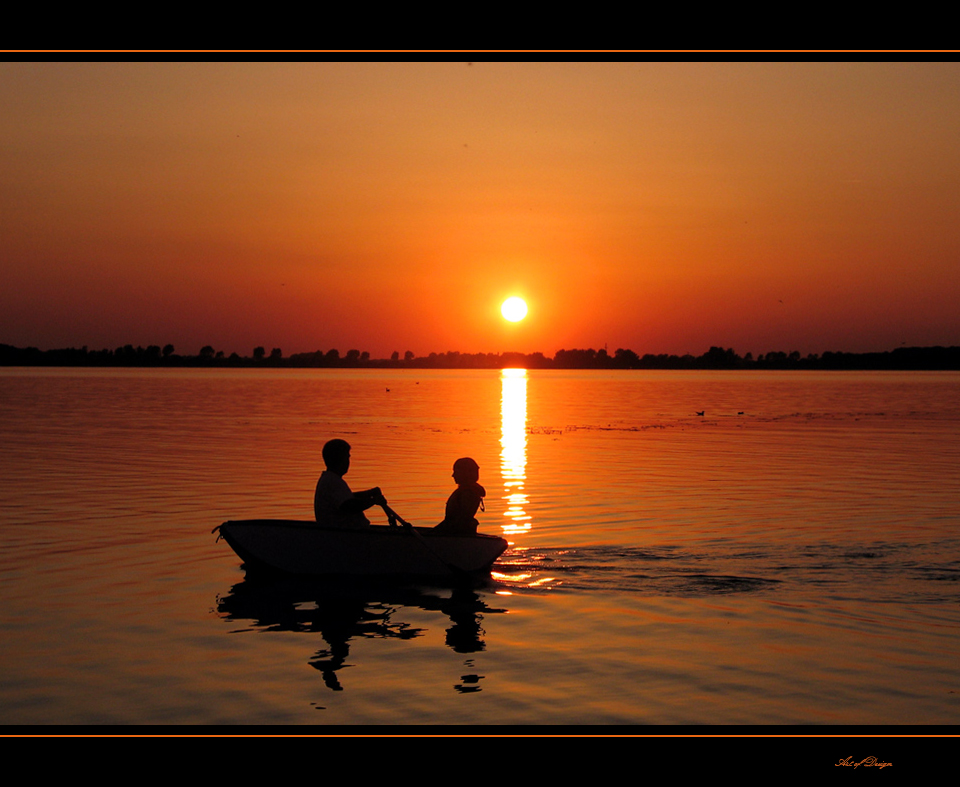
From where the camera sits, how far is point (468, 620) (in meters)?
12.3

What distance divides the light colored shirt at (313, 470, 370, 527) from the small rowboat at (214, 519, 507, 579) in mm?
279

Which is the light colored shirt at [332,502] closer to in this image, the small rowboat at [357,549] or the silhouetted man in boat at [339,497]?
the silhouetted man in boat at [339,497]

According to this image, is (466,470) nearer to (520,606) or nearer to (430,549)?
(430,549)

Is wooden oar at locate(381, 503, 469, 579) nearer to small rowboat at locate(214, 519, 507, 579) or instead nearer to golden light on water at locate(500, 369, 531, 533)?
small rowboat at locate(214, 519, 507, 579)

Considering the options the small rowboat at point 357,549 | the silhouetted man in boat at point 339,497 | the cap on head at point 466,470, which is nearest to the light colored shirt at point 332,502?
the silhouetted man in boat at point 339,497

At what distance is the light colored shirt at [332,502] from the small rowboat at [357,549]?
28 centimetres

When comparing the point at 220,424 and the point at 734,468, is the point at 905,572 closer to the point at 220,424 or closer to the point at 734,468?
the point at 734,468

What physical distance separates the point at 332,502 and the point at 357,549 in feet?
A: 2.65

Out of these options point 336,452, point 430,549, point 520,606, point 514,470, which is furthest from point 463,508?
point 514,470

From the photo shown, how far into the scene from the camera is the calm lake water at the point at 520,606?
9.13m

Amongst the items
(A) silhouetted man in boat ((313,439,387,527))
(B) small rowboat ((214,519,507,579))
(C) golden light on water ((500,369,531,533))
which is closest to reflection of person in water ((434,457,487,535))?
(B) small rowboat ((214,519,507,579))

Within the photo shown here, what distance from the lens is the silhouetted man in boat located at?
14.0 meters
